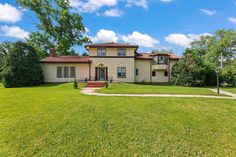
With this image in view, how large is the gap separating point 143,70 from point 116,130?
71.0 ft

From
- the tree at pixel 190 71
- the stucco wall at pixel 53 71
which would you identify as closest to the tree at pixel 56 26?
the stucco wall at pixel 53 71

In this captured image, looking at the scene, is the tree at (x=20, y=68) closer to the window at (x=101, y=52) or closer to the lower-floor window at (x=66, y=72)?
the lower-floor window at (x=66, y=72)

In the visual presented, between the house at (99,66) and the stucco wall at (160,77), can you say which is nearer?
the house at (99,66)

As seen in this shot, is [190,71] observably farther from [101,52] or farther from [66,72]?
[66,72]

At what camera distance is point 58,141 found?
640 cm

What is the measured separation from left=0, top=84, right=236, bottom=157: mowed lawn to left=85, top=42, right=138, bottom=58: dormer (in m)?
17.2

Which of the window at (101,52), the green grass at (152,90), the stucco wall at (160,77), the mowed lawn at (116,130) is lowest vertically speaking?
the mowed lawn at (116,130)

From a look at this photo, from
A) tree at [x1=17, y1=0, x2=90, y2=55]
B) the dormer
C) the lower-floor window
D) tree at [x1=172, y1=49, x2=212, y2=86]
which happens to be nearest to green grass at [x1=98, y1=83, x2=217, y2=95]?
tree at [x1=172, y1=49, x2=212, y2=86]

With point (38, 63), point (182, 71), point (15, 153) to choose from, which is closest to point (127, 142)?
point (15, 153)

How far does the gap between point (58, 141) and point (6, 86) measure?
21.0 meters

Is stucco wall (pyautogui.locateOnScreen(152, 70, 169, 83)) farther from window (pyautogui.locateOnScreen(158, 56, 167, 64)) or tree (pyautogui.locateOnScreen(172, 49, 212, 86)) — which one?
tree (pyautogui.locateOnScreen(172, 49, 212, 86))

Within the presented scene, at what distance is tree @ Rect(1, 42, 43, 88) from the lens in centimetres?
2361

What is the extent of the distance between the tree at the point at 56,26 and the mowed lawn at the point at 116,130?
28995mm

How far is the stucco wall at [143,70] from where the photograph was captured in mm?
28188
